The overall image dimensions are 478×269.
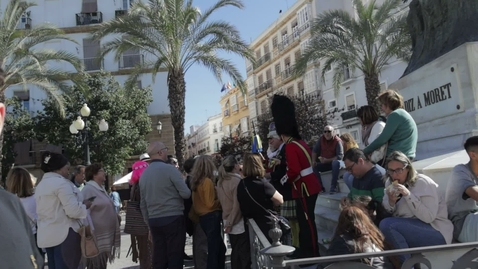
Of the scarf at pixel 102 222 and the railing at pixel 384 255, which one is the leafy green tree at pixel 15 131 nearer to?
the scarf at pixel 102 222

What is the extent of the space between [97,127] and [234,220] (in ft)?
77.7

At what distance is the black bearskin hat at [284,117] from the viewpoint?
528 cm

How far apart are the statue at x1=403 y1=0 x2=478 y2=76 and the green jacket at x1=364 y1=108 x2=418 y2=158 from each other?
73.6 inches

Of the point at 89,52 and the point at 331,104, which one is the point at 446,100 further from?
the point at 331,104

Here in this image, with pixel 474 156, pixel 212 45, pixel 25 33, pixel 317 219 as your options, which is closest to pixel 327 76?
pixel 212 45

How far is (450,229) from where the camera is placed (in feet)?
11.5

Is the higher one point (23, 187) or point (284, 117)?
point (284, 117)

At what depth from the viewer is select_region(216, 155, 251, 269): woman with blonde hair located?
17.3ft

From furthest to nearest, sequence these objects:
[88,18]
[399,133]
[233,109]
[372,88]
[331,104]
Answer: [233,109] < [331,104] < [88,18] < [372,88] < [399,133]

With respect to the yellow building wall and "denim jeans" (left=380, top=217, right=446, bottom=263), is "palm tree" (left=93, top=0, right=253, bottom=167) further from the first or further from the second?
the yellow building wall

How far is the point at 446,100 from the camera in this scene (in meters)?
5.71

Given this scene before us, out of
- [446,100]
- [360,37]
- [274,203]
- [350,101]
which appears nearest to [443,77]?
[446,100]

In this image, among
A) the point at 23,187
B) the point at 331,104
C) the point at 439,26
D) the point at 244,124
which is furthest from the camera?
the point at 244,124

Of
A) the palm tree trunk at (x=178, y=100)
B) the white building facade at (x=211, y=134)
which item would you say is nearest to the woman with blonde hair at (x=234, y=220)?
the palm tree trunk at (x=178, y=100)
